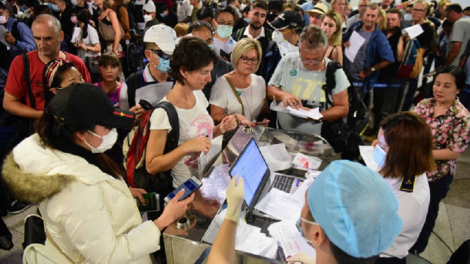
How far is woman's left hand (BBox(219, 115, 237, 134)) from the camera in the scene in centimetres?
243

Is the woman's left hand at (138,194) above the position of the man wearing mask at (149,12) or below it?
below

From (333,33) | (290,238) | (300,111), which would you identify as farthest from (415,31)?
(290,238)

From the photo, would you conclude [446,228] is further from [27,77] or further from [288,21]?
[27,77]

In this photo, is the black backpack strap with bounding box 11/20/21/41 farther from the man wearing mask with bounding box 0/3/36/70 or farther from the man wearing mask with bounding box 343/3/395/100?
the man wearing mask with bounding box 343/3/395/100

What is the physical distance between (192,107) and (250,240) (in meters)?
0.94

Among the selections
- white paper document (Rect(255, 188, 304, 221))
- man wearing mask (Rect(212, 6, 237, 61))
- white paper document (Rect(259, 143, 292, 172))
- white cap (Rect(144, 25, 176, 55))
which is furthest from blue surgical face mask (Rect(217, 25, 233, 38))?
white paper document (Rect(255, 188, 304, 221))

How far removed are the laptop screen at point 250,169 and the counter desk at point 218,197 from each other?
125mm

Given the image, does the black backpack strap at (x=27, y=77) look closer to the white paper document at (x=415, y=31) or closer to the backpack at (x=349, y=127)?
the backpack at (x=349, y=127)

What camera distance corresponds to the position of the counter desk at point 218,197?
1.64 meters

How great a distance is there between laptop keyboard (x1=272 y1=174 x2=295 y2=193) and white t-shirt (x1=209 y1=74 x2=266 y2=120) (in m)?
0.77

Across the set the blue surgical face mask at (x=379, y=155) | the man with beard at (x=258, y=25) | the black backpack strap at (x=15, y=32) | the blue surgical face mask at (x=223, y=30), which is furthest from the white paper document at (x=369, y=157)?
the black backpack strap at (x=15, y=32)

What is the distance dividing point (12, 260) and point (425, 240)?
3490 mm

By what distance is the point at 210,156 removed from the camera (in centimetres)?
223

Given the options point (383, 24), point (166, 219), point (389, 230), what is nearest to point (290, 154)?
point (166, 219)
